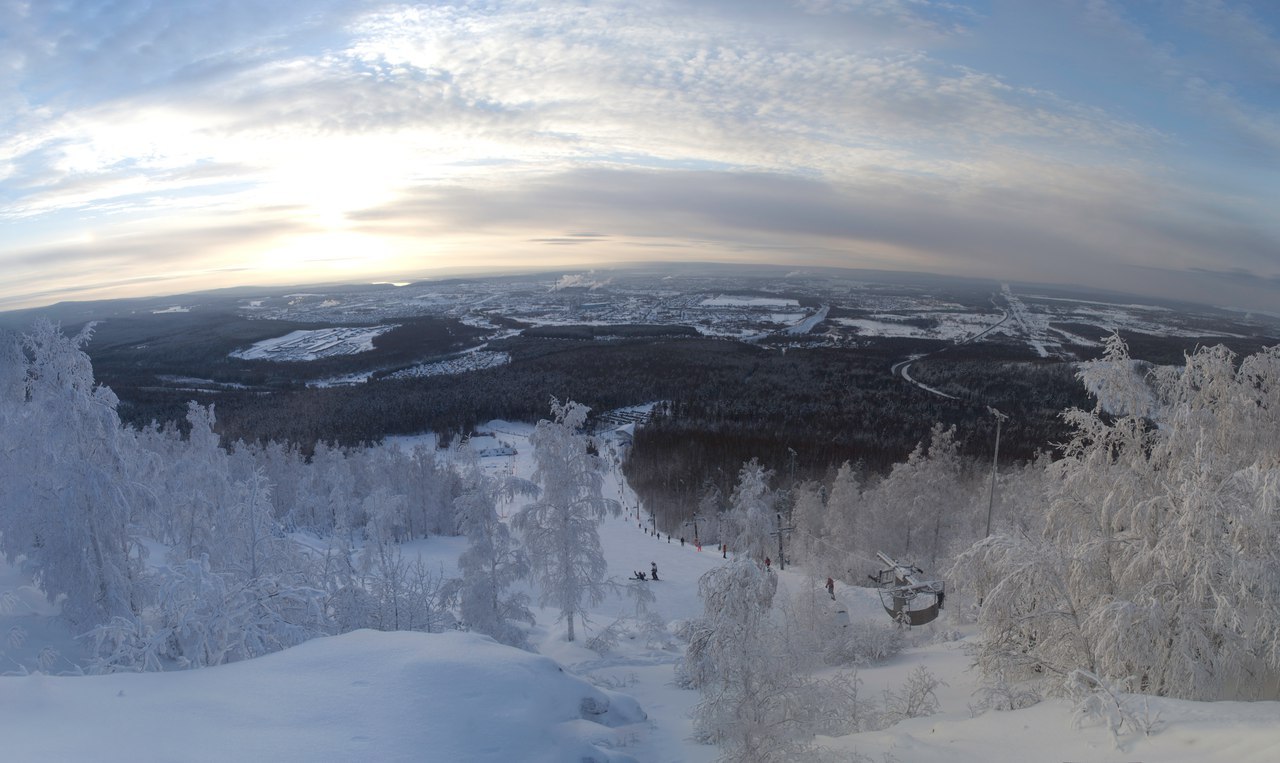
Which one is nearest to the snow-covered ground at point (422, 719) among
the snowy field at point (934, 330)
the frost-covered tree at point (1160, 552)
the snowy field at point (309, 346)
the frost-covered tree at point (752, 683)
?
the frost-covered tree at point (1160, 552)

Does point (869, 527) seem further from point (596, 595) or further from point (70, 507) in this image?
point (70, 507)

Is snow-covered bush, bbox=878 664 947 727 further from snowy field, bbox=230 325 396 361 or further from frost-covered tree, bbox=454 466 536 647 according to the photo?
snowy field, bbox=230 325 396 361

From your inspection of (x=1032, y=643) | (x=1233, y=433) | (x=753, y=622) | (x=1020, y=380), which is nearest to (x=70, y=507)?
(x=753, y=622)

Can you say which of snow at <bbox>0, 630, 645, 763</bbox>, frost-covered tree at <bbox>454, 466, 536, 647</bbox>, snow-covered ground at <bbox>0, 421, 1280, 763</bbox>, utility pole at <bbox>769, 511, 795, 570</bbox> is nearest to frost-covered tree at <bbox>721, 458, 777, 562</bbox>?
utility pole at <bbox>769, 511, 795, 570</bbox>

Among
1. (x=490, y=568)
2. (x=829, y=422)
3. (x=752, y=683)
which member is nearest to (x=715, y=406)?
(x=829, y=422)

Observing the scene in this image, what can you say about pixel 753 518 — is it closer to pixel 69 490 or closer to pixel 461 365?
pixel 69 490

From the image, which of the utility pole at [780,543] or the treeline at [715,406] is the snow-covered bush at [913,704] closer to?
the utility pole at [780,543]
